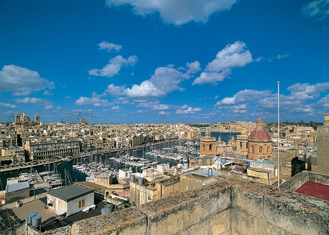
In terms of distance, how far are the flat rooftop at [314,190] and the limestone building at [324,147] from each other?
1649mm

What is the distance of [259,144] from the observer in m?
20.8

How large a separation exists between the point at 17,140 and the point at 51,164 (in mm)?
27455

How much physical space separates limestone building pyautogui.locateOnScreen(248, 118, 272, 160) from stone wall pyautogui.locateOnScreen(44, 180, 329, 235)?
65.8 ft

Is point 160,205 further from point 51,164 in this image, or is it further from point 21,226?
point 51,164

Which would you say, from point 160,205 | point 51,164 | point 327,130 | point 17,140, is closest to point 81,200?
point 160,205

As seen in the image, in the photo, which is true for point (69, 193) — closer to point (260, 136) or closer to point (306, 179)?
point (306, 179)

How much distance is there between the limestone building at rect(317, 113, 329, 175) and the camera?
24.5ft

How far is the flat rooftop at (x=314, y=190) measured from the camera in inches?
216

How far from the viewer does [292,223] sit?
7.75 feet

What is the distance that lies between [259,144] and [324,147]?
14023mm

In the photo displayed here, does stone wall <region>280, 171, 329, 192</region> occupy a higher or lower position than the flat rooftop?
higher

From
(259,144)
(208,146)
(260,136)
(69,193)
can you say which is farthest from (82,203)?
(260,136)

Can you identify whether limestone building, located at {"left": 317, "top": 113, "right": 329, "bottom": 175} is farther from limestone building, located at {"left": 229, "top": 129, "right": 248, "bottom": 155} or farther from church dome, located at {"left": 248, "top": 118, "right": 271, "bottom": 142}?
limestone building, located at {"left": 229, "top": 129, "right": 248, "bottom": 155}

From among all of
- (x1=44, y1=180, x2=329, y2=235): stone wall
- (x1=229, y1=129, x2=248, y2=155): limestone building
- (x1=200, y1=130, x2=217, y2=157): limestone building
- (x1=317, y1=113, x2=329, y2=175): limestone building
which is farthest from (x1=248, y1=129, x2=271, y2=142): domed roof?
(x1=44, y1=180, x2=329, y2=235): stone wall
